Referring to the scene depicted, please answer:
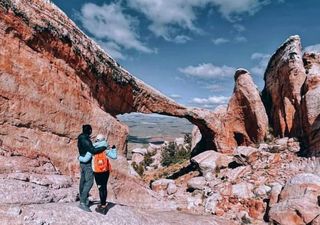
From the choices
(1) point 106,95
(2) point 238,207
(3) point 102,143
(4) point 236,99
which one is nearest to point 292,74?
(4) point 236,99

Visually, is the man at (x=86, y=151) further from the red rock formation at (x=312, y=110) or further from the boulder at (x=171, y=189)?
the red rock formation at (x=312, y=110)

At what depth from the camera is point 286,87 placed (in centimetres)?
3438

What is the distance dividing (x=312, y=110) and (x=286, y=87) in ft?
18.1

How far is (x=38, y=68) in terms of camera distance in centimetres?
1959

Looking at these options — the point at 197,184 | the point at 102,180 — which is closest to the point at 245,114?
the point at 197,184

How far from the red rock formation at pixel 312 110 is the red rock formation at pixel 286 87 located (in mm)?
1257

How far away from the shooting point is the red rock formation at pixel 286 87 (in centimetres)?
3281

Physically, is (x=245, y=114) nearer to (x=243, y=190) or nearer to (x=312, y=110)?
(x=312, y=110)

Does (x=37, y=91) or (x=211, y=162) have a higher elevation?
(x=37, y=91)

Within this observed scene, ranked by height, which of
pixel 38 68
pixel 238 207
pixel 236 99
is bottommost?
pixel 238 207

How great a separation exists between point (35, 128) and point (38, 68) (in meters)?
3.14

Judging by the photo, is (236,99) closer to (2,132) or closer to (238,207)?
(238,207)

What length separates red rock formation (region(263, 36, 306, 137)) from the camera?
3281cm

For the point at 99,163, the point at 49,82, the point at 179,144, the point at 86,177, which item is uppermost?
the point at 179,144
